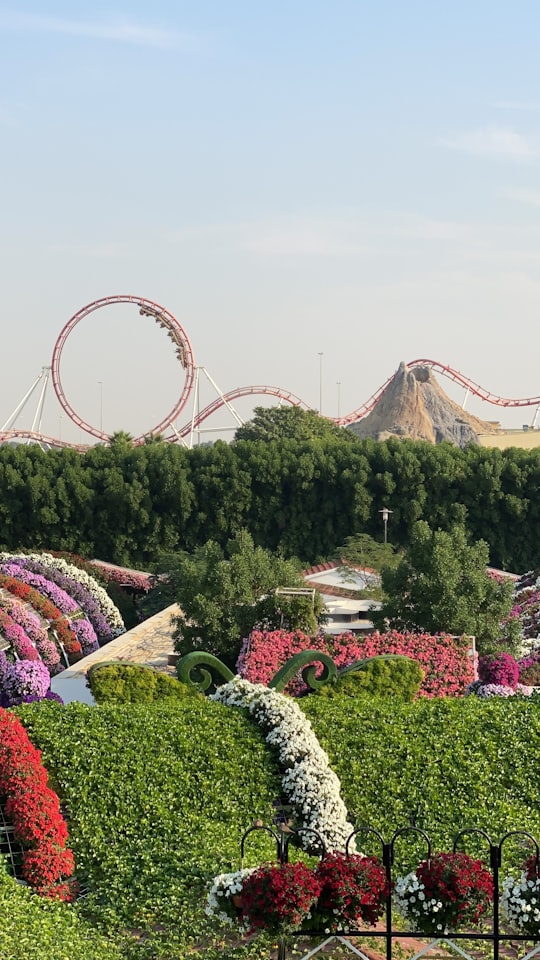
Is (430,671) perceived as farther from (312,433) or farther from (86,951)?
(312,433)

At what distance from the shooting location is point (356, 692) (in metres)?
12.4

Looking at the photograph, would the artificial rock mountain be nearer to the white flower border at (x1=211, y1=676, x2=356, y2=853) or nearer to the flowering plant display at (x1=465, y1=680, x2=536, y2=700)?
the flowering plant display at (x1=465, y1=680, x2=536, y2=700)

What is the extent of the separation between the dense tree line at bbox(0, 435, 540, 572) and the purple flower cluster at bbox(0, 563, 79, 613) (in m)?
11.7

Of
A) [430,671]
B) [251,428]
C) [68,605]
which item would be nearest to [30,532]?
[68,605]

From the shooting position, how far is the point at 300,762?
393 inches

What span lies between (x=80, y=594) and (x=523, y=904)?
19172 millimetres

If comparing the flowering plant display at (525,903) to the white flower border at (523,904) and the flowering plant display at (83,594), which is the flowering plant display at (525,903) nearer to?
the white flower border at (523,904)

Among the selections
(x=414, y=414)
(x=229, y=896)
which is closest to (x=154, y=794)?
(x=229, y=896)

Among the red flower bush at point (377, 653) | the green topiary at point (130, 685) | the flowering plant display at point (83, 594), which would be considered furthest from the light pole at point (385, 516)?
the green topiary at point (130, 685)

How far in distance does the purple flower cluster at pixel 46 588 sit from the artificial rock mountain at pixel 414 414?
47799 millimetres

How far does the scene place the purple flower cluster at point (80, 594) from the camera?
25406 mm

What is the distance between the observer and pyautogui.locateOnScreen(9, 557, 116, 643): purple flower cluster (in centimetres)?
2541

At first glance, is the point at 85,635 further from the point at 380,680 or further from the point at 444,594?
the point at 380,680

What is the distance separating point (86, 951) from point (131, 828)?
152cm
